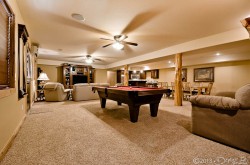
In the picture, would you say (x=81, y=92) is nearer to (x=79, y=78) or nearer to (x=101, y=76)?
(x=79, y=78)

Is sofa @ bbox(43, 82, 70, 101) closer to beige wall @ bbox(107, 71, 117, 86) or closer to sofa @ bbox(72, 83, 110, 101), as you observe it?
sofa @ bbox(72, 83, 110, 101)

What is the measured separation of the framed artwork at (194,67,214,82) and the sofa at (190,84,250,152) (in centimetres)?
610

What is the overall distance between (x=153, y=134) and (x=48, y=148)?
5.25ft

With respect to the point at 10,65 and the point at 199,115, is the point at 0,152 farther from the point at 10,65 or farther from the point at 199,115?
the point at 199,115

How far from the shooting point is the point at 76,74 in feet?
28.8

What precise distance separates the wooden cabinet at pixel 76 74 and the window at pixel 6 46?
6.81 m

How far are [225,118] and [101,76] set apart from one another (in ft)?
31.6

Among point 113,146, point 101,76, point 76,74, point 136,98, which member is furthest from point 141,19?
point 101,76

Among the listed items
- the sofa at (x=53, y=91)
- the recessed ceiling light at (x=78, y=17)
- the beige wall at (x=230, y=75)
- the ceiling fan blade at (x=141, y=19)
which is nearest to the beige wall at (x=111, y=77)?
the sofa at (x=53, y=91)

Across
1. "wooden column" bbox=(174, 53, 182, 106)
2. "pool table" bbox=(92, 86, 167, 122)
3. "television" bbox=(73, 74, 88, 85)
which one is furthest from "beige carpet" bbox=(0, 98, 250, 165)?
"television" bbox=(73, 74, 88, 85)

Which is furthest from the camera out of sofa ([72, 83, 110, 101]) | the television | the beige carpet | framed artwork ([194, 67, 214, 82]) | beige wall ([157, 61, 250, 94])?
the television

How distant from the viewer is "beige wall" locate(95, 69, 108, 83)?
34.2 feet

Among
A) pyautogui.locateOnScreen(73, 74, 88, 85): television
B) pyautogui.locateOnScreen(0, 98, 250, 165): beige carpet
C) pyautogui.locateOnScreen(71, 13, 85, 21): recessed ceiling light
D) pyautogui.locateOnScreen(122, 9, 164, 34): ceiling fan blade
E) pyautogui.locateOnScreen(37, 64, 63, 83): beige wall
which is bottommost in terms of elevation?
pyautogui.locateOnScreen(0, 98, 250, 165): beige carpet

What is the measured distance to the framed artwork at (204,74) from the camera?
6910 millimetres
